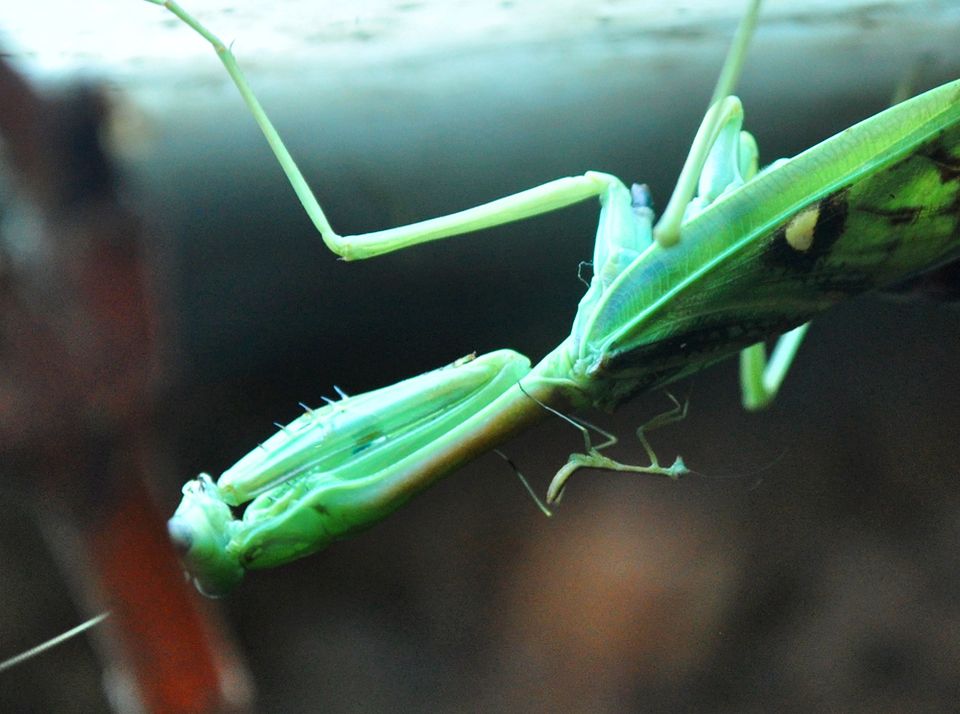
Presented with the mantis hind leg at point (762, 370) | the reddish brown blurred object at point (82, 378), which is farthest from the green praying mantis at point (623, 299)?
the mantis hind leg at point (762, 370)

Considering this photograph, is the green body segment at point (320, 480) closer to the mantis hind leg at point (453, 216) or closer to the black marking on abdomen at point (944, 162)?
the mantis hind leg at point (453, 216)

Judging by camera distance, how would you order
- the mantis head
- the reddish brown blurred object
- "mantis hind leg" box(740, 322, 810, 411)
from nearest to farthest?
the mantis head, the reddish brown blurred object, "mantis hind leg" box(740, 322, 810, 411)

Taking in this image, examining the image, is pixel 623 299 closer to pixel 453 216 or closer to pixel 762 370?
pixel 453 216

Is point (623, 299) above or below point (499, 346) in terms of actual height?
above

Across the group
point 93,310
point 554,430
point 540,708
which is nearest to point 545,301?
point 554,430

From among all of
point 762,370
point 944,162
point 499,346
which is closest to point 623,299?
point 944,162

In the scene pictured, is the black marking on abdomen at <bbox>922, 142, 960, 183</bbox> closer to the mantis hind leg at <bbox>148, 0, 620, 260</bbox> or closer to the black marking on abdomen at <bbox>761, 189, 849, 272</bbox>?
the black marking on abdomen at <bbox>761, 189, 849, 272</bbox>

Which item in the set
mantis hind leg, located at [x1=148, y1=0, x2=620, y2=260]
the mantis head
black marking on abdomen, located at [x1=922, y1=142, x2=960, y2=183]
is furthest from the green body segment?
black marking on abdomen, located at [x1=922, y1=142, x2=960, y2=183]

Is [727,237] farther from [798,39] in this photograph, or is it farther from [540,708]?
[540,708]
